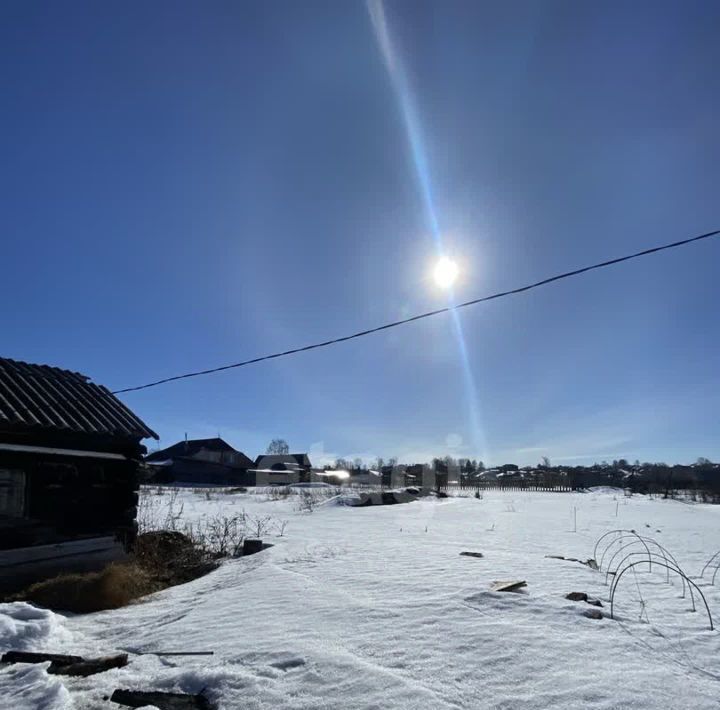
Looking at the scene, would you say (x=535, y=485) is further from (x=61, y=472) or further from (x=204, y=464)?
(x=61, y=472)

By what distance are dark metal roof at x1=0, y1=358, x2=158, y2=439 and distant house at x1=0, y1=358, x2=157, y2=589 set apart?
0.07ft

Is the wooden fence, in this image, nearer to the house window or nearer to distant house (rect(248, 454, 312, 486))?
distant house (rect(248, 454, 312, 486))

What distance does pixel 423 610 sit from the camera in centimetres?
599

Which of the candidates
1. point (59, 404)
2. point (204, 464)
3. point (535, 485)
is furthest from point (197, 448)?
point (59, 404)

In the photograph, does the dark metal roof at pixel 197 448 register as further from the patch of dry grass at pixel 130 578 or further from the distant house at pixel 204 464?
the patch of dry grass at pixel 130 578

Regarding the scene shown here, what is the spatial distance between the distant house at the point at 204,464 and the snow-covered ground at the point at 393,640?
52.6m

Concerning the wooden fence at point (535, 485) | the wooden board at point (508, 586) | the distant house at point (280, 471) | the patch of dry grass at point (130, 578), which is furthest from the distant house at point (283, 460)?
the wooden board at point (508, 586)

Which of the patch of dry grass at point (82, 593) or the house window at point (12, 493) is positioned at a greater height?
the house window at point (12, 493)

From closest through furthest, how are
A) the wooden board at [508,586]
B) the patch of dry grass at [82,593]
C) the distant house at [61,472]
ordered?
the wooden board at [508,586]
the patch of dry grass at [82,593]
the distant house at [61,472]

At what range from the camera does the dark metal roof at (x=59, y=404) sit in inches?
328

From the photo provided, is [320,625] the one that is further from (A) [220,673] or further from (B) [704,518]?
(B) [704,518]

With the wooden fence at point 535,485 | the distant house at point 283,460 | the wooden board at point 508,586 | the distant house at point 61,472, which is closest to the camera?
the wooden board at point 508,586

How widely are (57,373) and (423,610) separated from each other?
30.3ft

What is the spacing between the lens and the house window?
8391 millimetres
